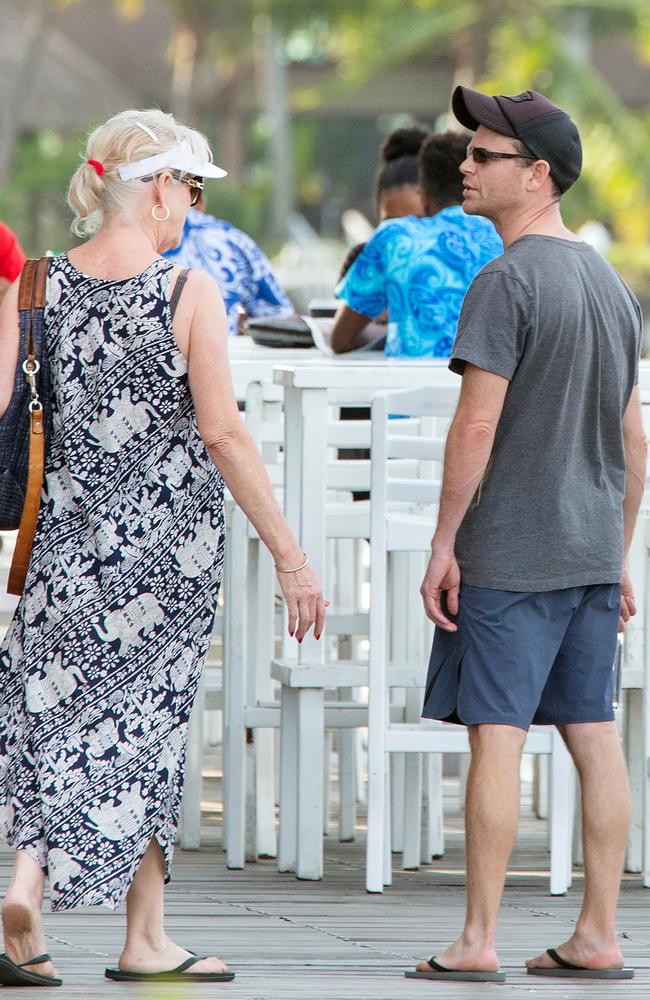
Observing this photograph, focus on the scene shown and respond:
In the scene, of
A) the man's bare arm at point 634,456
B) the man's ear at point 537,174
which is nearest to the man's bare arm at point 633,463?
the man's bare arm at point 634,456

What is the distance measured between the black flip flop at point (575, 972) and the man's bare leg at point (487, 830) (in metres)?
0.16

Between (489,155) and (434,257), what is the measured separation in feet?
5.83

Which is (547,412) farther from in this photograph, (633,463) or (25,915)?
(25,915)

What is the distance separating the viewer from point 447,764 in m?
7.05

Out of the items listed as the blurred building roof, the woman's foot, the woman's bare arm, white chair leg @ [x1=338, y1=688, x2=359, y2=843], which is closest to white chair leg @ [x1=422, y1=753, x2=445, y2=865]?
white chair leg @ [x1=338, y1=688, x2=359, y2=843]

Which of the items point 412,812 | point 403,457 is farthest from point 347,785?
point 403,457

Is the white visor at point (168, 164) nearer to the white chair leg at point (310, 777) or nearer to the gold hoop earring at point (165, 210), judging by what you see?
the gold hoop earring at point (165, 210)

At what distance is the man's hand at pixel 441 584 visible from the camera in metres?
3.77

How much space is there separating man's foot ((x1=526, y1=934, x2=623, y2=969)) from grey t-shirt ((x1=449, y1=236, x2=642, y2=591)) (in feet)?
2.48

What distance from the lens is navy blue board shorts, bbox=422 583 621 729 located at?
3754 millimetres

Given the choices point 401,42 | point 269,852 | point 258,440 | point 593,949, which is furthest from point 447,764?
point 401,42

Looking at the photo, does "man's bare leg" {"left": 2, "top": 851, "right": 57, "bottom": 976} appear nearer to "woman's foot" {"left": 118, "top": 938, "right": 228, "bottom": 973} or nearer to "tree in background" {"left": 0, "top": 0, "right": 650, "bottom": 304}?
"woman's foot" {"left": 118, "top": 938, "right": 228, "bottom": 973}

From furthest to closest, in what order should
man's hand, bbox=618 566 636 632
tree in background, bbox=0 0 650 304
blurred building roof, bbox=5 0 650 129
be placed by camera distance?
blurred building roof, bbox=5 0 650 129 → tree in background, bbox=0 0 650 304 → man's hand, bbox=618 566 636 632

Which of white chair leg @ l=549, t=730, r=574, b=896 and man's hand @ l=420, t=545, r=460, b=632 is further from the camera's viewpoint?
white chair leg @ l=549, t=730, r=574, b=896
